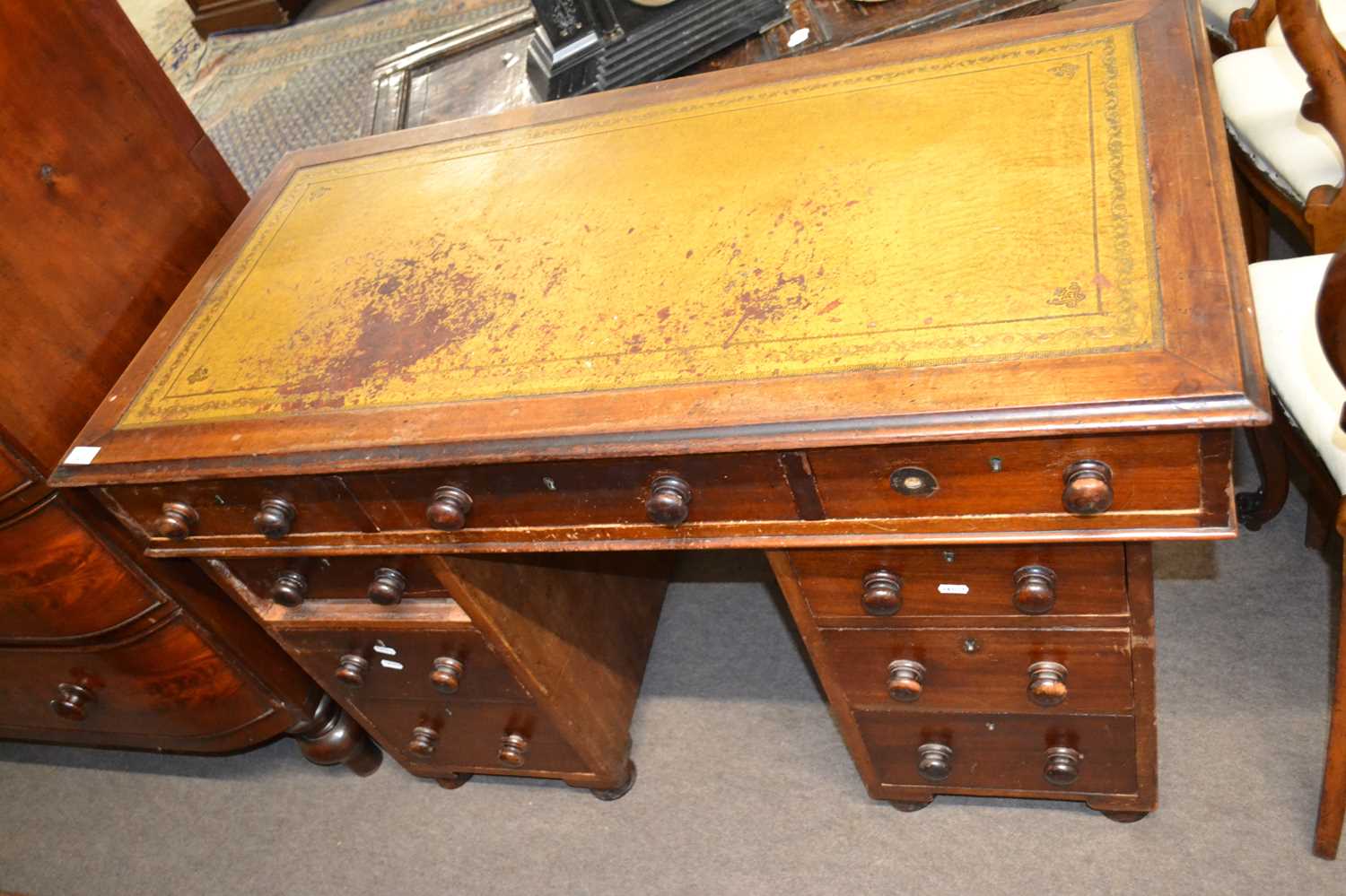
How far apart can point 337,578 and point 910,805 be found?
1151mm

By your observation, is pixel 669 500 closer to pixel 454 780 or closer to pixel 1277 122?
pixel 454 780

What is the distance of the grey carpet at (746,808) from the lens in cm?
197

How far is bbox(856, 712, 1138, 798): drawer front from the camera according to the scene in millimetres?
1783

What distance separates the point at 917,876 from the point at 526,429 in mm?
1176

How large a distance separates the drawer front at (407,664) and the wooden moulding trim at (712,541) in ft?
0.75

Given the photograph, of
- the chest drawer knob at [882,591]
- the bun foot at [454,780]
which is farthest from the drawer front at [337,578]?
the chest drawer knob at [882,591]

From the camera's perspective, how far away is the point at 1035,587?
1.51 m

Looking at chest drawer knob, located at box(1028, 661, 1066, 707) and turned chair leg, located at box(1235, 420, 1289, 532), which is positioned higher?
chest drawer knob, located at box(1028, 661, 1066, 707)

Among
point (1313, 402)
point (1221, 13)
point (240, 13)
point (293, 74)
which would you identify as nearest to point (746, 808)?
point (1313, 402)

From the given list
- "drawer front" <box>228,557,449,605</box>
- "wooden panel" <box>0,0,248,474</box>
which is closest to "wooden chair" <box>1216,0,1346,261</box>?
"drawer front" <box>228,557,449,605</box>

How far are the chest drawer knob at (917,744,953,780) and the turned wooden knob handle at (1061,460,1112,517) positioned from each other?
0.72m

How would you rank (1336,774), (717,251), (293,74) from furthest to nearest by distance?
1. (293,74)
2. (1336,774)
3. (717,251)

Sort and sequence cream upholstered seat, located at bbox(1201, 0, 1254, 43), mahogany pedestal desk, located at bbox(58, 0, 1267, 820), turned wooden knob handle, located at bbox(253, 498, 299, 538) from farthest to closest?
cream upholstered seat, located at bbox(1201, 0, 1254, 43), turned wooden knob handle, located at bbox(253, 498, 299, 538), mahogany pedestal desk, located at bbox(58, 0, 1267, 820)

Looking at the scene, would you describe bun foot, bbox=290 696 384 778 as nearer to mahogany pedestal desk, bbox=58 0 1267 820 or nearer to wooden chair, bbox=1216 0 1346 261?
mahogany pedestal desk, bbox=58 0 1267 820
